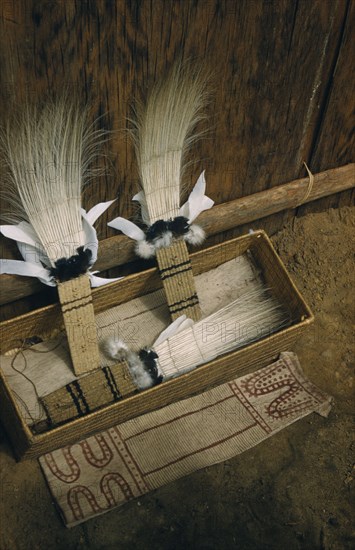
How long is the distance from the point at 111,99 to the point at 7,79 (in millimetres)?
378

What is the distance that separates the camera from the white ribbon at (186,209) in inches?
101

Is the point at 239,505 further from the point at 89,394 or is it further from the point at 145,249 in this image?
the point at 145,249

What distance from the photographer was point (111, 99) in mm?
2209

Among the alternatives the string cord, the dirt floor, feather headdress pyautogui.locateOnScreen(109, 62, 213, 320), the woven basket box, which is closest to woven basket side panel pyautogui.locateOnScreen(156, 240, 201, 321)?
feather headdress pyautogui.locateOnScreen(109, 62, 213, 320)

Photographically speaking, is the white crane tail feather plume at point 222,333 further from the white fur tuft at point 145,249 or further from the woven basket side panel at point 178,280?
the white fur tuft at point 145,249

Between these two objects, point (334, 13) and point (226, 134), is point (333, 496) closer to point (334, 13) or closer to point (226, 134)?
point (226, 134)

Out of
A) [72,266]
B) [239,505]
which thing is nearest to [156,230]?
[72,266]

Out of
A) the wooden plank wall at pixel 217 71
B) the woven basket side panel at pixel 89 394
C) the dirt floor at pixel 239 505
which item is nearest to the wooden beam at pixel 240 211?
the wooden plank wall at pixel 217 71

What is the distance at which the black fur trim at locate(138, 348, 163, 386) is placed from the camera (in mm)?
2492

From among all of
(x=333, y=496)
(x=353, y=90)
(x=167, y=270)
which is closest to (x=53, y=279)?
(x=167, y=270)

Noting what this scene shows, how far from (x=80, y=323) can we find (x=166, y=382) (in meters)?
0.40

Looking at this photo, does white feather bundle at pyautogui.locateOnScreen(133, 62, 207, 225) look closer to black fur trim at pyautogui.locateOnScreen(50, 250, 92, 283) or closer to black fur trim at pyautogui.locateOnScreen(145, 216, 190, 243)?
black fur trim at pyautogui.locateOnScreen(145, 216, 190, 243)

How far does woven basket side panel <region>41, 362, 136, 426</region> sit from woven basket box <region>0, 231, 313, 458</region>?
70 millimetres

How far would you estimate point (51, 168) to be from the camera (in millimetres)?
2285
